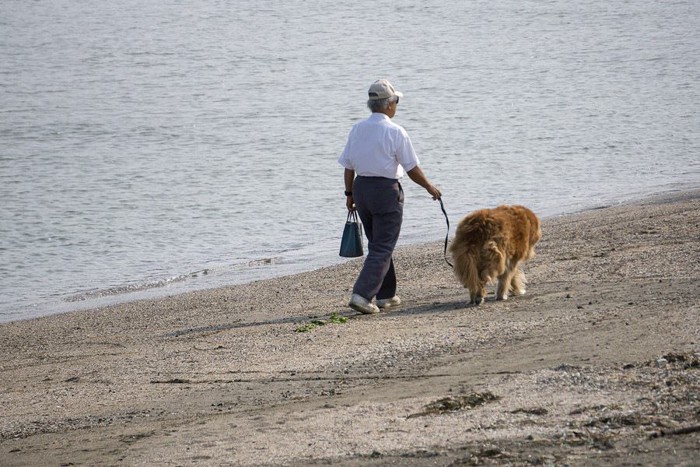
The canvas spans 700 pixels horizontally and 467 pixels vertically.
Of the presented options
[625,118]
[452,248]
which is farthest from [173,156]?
[452,248]

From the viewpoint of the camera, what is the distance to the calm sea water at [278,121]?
16453mm

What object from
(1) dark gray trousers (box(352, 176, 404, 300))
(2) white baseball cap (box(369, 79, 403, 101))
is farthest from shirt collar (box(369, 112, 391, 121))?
(1) dark gray trousers (box(352, 176, 404, 300))

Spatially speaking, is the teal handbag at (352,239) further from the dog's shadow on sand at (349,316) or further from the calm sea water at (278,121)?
the calm sea water at (278,121)

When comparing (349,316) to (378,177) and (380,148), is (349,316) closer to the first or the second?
(378,177)

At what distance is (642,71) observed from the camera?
3531cm

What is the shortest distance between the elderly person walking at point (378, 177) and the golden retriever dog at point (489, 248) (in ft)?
1.34

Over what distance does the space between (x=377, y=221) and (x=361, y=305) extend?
0.68 m

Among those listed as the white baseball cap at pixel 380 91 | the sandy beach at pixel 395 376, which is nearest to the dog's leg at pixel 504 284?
the sandy beach at pixel 395 376

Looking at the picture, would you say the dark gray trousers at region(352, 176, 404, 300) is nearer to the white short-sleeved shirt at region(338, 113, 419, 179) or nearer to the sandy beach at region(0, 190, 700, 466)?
the white short-sleeved shirt at region(338, 113, 419, 179)

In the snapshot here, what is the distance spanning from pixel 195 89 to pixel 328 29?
1504 centimetres

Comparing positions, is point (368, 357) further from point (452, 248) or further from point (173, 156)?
point (173, 156)

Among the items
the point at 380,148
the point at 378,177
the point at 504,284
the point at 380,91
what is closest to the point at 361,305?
the point at 378,177

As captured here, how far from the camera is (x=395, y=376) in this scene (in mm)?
7367

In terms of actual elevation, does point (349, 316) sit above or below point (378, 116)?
below
